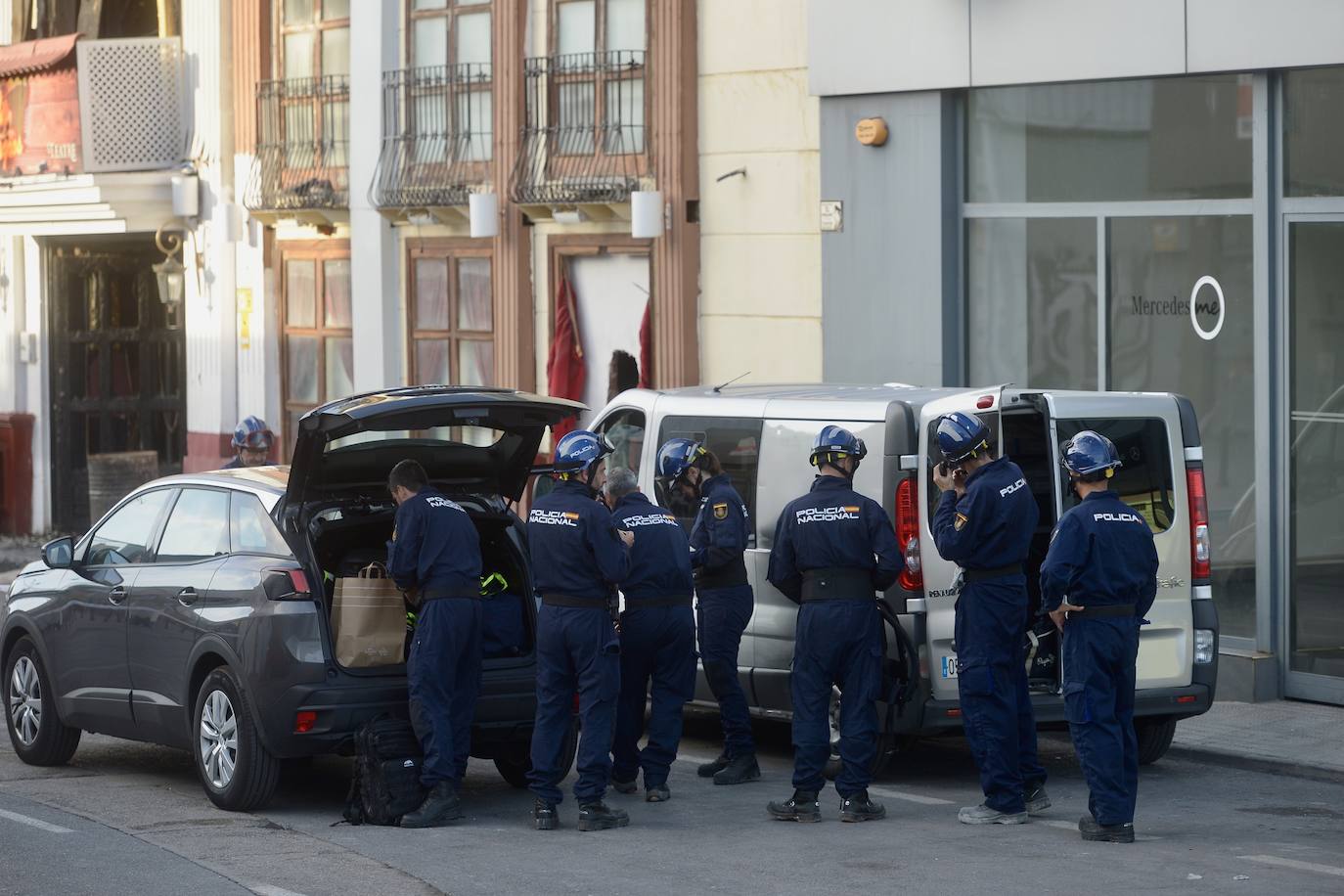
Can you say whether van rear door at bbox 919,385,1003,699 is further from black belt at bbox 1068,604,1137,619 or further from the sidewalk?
the sidewalk

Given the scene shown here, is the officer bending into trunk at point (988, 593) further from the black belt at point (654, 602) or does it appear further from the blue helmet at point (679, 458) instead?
the blue helmet at point (679, 458)

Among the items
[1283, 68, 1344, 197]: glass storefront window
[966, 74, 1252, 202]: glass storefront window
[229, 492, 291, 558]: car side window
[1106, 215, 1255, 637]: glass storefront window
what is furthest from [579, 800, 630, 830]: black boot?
[966, 74, 1252, 202]: glass storefront window

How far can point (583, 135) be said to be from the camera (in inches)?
715

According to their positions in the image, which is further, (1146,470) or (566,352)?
(566,352)

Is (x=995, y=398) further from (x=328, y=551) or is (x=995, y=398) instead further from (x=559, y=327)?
(x=559, y=327)

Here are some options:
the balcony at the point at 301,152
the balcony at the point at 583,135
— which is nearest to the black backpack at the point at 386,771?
the balcony at the point at 583,135

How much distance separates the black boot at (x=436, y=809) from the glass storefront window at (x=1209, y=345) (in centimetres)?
607

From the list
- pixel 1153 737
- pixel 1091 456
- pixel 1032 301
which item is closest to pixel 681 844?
pixel 1091 456

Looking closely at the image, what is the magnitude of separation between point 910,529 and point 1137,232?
4.98 meters

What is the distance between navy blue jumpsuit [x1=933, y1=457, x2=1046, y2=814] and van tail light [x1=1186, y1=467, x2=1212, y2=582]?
144 cm

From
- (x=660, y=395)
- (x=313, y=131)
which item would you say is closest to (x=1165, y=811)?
(x=660, y=395)

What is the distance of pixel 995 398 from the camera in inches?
397

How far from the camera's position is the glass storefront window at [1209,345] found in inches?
538

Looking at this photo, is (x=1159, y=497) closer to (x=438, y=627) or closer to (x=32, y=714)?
(x=438, y=627)
